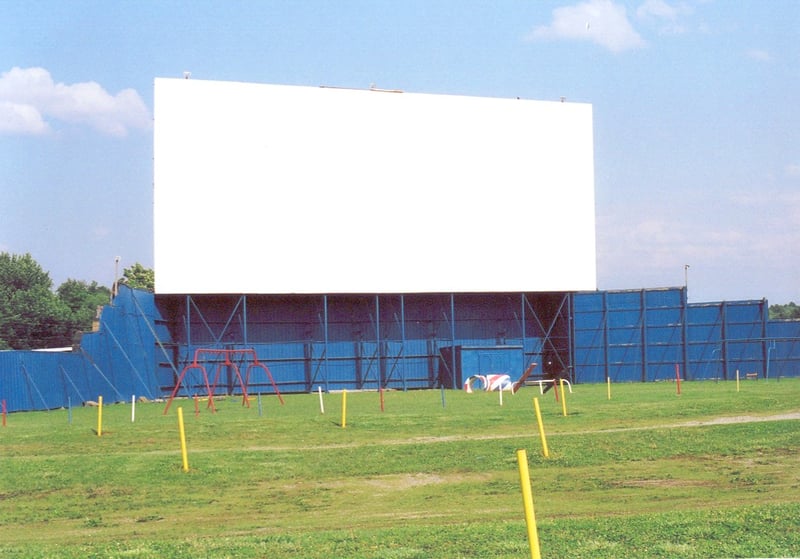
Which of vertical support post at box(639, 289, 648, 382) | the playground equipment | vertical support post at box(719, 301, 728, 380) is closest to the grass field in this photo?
the playground equipment

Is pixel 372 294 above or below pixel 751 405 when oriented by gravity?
above

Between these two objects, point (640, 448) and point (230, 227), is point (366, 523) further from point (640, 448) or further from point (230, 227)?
point (230, 227)

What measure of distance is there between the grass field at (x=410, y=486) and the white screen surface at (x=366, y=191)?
26.6 meters

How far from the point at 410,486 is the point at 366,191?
45.2 m

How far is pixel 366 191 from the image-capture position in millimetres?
64438

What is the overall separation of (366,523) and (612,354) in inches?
2261

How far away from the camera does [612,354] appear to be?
71000 mm

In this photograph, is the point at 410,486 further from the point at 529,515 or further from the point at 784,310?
the point at 784,310

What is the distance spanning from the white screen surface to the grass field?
87.3ft

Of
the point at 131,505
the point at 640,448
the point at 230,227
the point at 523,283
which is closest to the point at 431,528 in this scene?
the point at 131,505

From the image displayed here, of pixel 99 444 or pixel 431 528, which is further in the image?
pixel 99 444

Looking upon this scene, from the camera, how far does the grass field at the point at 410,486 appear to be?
12.8 m

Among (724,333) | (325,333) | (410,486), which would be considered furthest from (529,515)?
(724,333)

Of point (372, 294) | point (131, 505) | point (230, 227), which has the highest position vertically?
point (230, 227)
